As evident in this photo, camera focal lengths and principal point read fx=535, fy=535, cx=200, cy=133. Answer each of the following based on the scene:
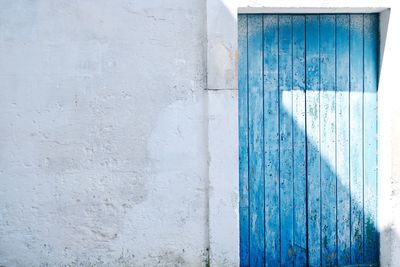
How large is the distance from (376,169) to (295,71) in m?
1.02

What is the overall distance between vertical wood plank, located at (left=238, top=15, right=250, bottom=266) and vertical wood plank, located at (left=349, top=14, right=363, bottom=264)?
840mm

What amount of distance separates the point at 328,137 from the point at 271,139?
456 mm

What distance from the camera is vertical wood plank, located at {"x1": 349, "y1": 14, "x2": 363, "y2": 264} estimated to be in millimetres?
4191

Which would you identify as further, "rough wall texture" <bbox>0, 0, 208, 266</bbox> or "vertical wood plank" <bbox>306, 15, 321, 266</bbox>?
"vertical wood plank" <bbox>306, 15, 321, 266</bbox>

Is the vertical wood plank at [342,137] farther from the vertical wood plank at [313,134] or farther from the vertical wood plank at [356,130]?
the vertical wood plank at [313,134]

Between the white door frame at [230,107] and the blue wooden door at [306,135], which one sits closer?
the white door frame at [230,107]

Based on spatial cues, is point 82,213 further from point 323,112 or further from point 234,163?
point 323,112

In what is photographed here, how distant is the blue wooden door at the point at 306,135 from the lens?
4137 millimetres

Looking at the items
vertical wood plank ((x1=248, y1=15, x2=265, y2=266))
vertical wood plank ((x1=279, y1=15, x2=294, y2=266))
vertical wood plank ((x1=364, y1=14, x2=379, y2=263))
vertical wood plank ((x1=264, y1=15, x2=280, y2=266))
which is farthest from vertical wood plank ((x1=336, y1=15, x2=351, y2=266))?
vertical wood plank ((x1=248, y1=15, x2=265, y2=266))

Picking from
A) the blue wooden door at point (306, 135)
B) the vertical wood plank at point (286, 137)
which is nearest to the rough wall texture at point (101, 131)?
the blue wooden door at point (306, 135)

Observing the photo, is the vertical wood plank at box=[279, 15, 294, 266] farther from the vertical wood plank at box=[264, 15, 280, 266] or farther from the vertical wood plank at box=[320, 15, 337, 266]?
the vertical wood plank at box=[320, 15, 337, 266]

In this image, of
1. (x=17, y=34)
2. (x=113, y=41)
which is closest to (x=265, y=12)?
(x=113, y=41)

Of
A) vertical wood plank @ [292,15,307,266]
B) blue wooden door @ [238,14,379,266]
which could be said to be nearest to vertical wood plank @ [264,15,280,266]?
blue wooden door @ [238,14,379,266]

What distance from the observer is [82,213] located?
3.89 m
